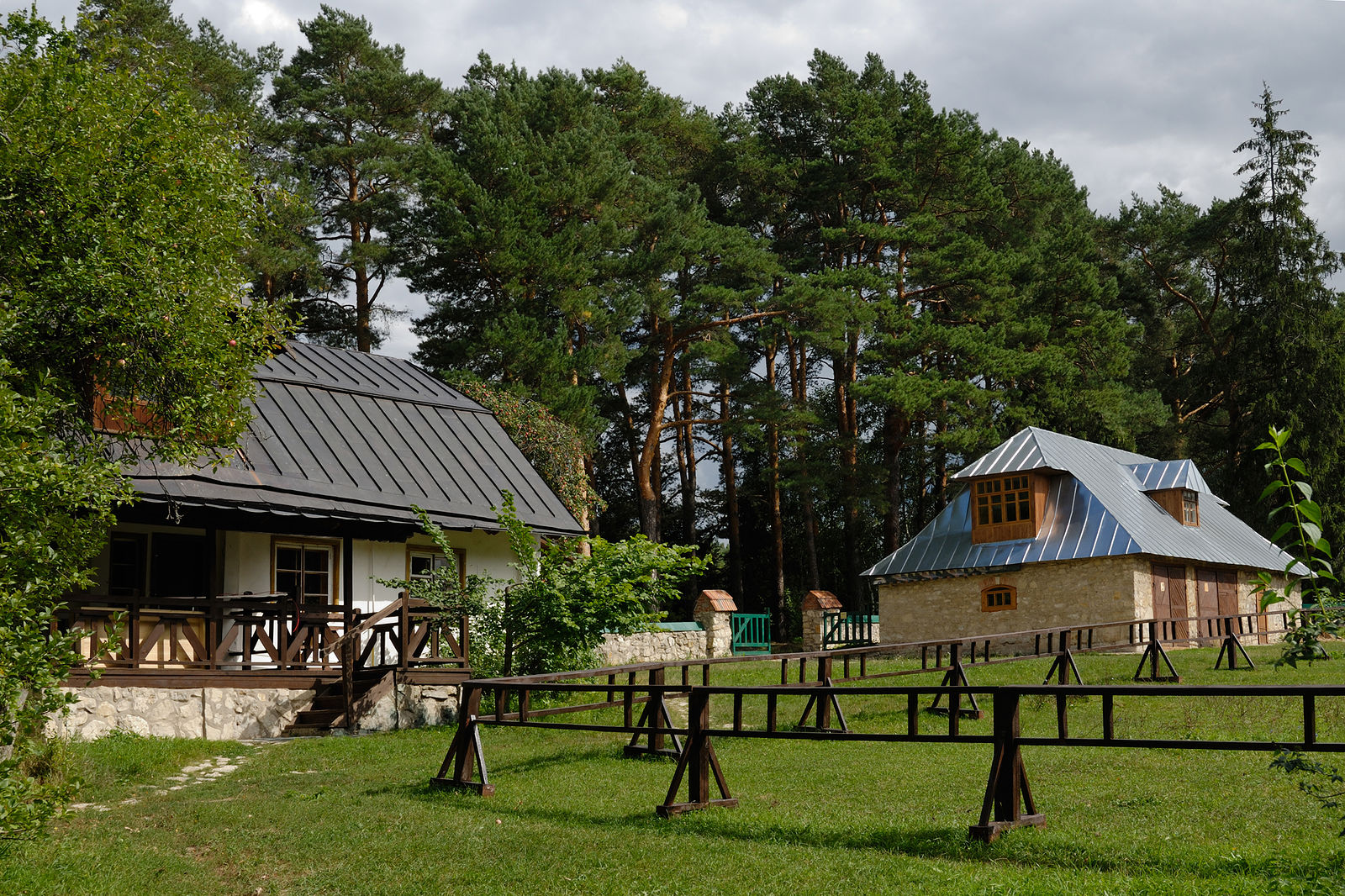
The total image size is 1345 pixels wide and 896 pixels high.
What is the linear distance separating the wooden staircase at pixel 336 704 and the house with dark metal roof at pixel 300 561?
24 millimetres

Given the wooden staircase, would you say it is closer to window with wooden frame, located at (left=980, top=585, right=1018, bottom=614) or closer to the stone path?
the stone path

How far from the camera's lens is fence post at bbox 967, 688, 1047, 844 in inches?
294

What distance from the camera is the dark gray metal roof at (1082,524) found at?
88.1 ft

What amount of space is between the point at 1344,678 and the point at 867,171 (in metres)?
23.4

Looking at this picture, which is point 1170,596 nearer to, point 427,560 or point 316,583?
point 427,560

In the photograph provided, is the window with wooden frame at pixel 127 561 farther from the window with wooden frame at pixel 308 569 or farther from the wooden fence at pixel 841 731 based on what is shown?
the wooden fence at pixel 841 731

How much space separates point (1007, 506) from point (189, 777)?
70.3 ft

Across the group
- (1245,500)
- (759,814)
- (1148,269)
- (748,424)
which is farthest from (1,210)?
(1148,269)

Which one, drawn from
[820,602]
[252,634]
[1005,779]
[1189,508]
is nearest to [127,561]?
[252,634]

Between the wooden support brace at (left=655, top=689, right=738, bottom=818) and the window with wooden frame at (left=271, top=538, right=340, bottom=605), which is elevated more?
the window with wooden frame at (left=271, top=538, right=340, bottom=605)

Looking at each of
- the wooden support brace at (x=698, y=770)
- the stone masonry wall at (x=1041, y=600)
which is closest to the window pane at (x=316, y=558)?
the wooden support brace at (x=698, y=770)

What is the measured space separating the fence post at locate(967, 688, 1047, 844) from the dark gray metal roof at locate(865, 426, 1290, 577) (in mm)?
19397

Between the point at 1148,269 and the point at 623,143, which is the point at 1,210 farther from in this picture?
the point at 1148,269

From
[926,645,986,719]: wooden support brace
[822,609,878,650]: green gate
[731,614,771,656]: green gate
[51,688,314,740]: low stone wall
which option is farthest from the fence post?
[731,614,771,656]: green gate
